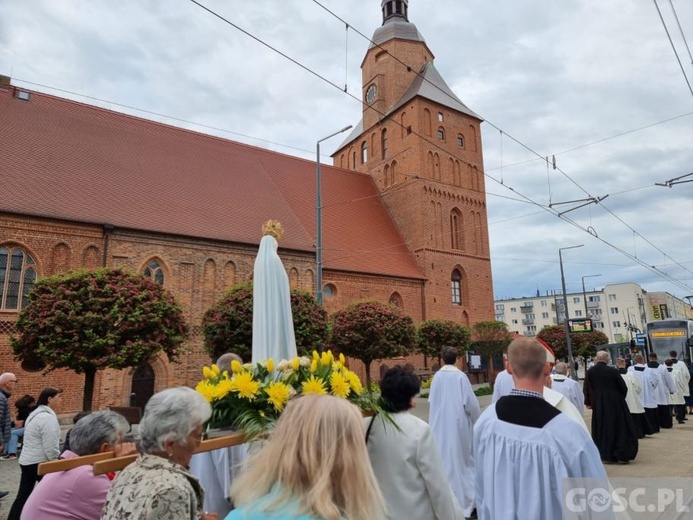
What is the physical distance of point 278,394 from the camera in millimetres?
3006

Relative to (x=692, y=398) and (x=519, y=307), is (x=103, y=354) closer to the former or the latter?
(x=692, y=398)

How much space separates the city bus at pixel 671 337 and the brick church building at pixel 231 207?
9.95 m

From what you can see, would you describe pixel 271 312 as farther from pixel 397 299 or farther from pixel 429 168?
pixel 429 168

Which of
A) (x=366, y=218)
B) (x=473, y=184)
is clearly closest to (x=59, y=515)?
(x=366, y=218)

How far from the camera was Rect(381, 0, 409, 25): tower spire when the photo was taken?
112 ft

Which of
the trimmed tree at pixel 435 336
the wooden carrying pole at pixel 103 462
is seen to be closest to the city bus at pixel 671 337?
the trimmed tree at pixel 435 336

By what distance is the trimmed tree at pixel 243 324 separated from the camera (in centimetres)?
1488

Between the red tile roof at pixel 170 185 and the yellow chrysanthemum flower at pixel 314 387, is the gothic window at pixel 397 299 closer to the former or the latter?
the red tile roof at pixel 170 185

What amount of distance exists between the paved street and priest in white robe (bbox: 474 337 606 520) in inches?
215

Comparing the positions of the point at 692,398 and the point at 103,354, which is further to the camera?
the point at 692,398

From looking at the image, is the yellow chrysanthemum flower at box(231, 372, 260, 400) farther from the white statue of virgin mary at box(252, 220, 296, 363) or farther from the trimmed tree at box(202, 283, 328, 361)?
the trimmed tree at box(202, 283, 328, 361)

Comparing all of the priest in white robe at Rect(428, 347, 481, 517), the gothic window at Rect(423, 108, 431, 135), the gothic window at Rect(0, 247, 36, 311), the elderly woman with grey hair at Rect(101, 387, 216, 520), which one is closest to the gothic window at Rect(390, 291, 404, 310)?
the gothic window at Rect(423, 108, 431, 135)

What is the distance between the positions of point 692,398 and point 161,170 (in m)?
22.9

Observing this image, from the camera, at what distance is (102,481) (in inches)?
107
